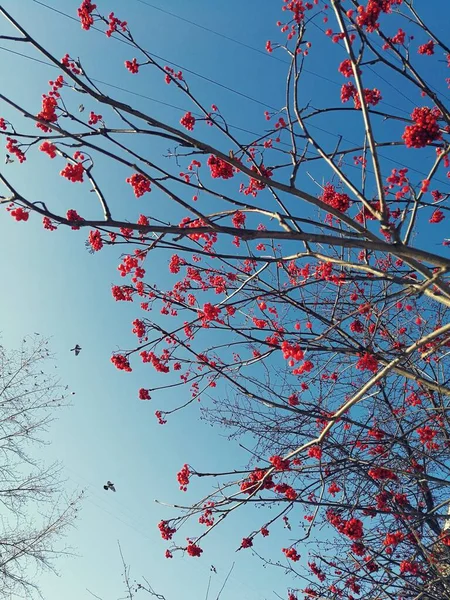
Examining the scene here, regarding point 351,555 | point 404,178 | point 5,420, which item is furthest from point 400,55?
point 5,420

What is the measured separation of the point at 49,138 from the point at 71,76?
0.50 meters

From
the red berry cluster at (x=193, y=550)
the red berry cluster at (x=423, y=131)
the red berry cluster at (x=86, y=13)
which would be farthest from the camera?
the red berry cluster at (x=193, y=550)

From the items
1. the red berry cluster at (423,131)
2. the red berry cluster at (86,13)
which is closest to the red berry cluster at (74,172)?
the red berry cluster at (86,13)

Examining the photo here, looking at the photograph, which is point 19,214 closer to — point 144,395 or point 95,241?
point 95,241

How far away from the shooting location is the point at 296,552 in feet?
19.2

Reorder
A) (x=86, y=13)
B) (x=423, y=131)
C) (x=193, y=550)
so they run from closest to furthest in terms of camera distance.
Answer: (x=423, y=131)
(x=86, y=13)
(x=193, y=550)

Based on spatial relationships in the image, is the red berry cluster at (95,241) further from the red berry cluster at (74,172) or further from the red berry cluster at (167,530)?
the red berry cluster at (167,530)

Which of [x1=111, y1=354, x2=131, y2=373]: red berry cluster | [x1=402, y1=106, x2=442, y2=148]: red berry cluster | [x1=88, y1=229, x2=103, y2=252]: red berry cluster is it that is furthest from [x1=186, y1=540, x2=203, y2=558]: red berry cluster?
[x1=402, y1=106, x2=442, y2=148]: red berry cluster

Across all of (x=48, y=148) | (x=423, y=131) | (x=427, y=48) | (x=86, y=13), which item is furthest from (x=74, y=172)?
(x=427, y=48)

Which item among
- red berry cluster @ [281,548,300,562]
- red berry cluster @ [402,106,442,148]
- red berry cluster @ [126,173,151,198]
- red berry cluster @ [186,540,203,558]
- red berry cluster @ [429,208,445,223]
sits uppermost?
red berry cluster @ [429,208,445,223]

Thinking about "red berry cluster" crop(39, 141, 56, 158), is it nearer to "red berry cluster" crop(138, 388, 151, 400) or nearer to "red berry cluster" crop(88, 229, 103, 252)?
"red berry cluster" crop(88, 229, 103, 252)

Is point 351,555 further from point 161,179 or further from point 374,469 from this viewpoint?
point 161,179

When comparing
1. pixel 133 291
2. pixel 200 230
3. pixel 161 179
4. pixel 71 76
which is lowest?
pixel 200 230

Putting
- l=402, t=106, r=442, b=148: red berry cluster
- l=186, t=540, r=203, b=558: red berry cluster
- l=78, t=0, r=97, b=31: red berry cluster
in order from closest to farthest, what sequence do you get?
l=402, t=106, r=442, b=148: red berry cluster → l=78, t=0, r=97, b=31: red berry cluster → l=186, t=540, r=203, b=558: red berry cluster
